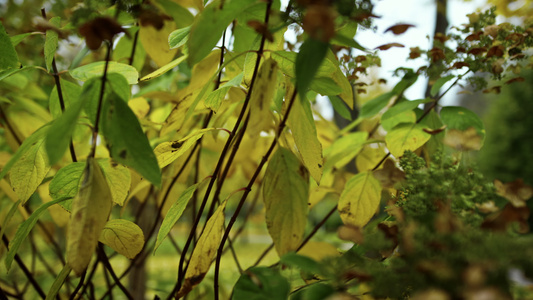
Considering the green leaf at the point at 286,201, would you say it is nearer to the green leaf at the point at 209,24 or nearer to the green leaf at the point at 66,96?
the green leaf at the point at 209,24

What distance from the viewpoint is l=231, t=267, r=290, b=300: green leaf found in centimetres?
44

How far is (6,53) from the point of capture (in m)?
0.61

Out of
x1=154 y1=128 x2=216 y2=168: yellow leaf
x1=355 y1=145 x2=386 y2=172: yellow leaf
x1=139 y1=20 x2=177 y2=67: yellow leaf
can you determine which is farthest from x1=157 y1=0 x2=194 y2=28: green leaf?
x1=355 y1=145 x2=386 y2=172: yellow leaf

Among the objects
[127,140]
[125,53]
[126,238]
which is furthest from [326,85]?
[125,53]

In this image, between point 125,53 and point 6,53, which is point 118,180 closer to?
point 6,53

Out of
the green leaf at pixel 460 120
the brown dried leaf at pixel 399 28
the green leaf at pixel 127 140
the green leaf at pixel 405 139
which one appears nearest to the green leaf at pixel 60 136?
the green leaf at pixel 127 140

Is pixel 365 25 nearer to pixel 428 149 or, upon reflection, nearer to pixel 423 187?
pixel 423 187

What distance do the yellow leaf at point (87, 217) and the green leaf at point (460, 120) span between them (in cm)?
66

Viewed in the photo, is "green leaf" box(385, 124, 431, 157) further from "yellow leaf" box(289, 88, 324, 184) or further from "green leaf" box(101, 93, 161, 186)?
"green leaf" box(101, 93, 161, 186)

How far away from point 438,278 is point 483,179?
21 centimetres

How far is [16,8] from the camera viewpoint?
2178 mm

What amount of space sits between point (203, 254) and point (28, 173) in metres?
0.35

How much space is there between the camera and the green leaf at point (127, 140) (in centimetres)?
43

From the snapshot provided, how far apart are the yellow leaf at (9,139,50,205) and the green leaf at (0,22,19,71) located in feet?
0.43
